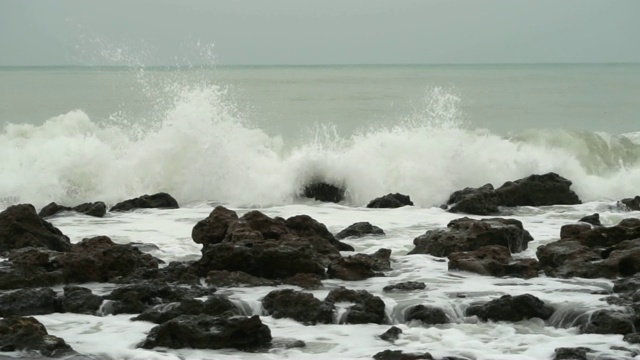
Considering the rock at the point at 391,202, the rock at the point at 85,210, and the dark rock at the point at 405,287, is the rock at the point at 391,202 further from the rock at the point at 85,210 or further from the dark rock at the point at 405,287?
the dark rock at the point at 405,287

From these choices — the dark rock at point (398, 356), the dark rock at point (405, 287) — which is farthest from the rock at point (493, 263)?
the dark rock at point (398, 356)

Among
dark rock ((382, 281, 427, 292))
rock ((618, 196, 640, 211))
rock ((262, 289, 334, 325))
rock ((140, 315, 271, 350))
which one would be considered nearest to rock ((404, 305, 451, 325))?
rock ((262, 289, 334, 325))

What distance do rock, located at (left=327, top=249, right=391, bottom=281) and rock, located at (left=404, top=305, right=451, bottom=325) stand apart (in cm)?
145

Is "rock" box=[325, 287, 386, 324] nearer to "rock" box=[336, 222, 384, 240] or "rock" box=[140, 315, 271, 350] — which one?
"rock" box=[140, 315, 271, 350]

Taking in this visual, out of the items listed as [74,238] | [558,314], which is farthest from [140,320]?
[74,238]

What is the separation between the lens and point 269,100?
4238 centimetres

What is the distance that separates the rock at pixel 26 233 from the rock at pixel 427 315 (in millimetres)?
4115

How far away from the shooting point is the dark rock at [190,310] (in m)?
7.68

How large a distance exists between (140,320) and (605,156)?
627 inches

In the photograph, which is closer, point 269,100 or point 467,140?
point 467,140

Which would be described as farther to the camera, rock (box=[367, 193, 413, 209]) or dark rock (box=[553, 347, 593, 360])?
rock (box=[367, 193, 413, 209])

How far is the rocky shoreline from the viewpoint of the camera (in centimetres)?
717

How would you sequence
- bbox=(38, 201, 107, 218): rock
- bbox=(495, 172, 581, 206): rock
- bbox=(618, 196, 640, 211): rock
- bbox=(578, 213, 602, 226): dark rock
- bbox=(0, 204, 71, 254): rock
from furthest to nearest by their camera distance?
bbox=(495, 172, 581, 206): rock → bbox=(618, 196, 640, 211): rock → bbox=(38, 201, 107, 218): rock → bbox=(578, 213, 602, 226): dark rock → bbox=(0, 204, 71, 254): rock

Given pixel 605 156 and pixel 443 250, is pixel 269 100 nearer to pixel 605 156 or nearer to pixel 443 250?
pixel 605 156
